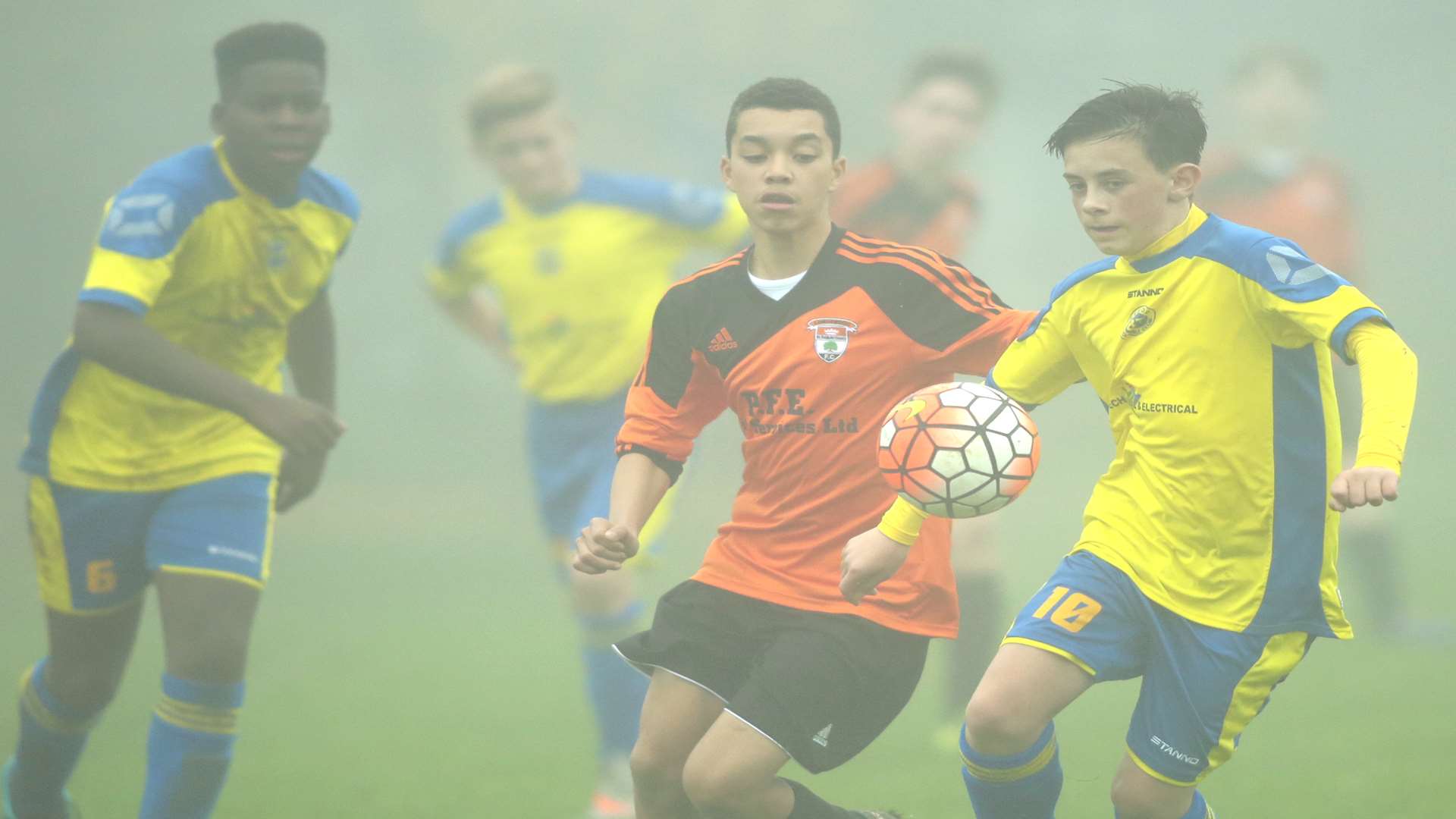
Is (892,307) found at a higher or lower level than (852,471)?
higher

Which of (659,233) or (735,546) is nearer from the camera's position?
(735,546)

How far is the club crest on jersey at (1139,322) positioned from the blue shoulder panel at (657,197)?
2255 mm

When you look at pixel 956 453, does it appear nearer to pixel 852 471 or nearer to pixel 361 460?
pixel 852 471

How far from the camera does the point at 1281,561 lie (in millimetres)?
2928

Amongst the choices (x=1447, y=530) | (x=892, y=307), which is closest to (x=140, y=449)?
(x=892, y=307)

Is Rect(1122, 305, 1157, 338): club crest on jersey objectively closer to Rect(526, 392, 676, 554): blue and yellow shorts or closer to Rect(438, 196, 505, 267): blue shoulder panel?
Rect(526, 392, 676, 554): blue and yellow shorts

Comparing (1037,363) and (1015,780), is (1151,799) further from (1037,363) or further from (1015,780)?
(1037,363)

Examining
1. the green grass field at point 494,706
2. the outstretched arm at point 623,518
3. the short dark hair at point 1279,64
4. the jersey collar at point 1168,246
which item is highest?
the short dark hair at point 1279,64

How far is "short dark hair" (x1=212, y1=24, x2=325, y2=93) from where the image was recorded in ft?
12.9

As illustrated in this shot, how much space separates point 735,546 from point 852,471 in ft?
0.91

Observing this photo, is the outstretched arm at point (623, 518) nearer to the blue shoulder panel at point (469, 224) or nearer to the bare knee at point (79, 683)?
the bare knee at point (79, 683)

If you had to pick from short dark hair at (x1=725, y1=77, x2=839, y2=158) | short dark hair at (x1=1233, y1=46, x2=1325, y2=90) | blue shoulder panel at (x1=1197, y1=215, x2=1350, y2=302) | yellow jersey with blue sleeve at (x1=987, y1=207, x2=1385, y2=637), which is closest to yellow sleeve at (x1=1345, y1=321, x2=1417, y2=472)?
blue shoulder panel at (x1=1197, y1=215, x2=1350, y2=302)

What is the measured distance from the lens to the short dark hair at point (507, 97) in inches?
208

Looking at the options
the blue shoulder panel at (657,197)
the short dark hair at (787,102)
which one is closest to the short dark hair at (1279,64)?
the blue shoulder panel at (657,197)
